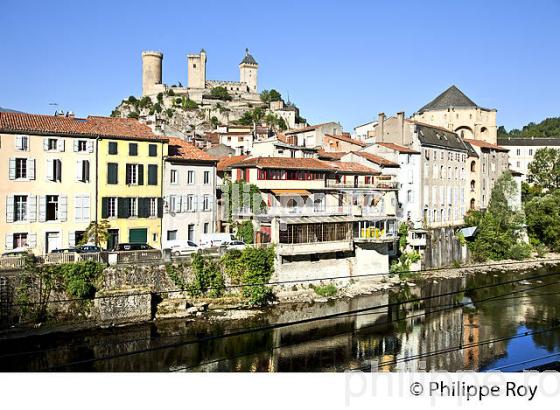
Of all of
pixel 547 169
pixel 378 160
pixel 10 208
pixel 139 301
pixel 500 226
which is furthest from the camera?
pixel 547 169

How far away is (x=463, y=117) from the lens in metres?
40.4

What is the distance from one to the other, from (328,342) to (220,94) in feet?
169

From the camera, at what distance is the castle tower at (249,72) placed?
70875mm

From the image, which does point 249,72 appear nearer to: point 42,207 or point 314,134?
point 314,134

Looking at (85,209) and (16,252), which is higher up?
(85,209)

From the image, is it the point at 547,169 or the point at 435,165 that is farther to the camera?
the point at 547,169

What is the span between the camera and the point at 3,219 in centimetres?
1786

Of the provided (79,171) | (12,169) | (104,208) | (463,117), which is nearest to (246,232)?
(104,208)

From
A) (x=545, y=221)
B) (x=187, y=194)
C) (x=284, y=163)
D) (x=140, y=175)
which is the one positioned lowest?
(x=545, y=221)

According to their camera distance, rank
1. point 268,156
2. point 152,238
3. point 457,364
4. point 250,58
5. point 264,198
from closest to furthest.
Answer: point 457,364, point 152,238, point 264,198, point 268,156, point 250,58

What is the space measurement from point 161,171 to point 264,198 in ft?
14.0

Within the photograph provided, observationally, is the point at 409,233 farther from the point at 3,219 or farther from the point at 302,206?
the point at 3,219

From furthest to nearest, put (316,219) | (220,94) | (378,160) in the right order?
(220,94)
(378,160)
(316,219)

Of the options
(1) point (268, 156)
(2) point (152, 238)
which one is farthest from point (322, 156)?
(2) point (152, 238)
